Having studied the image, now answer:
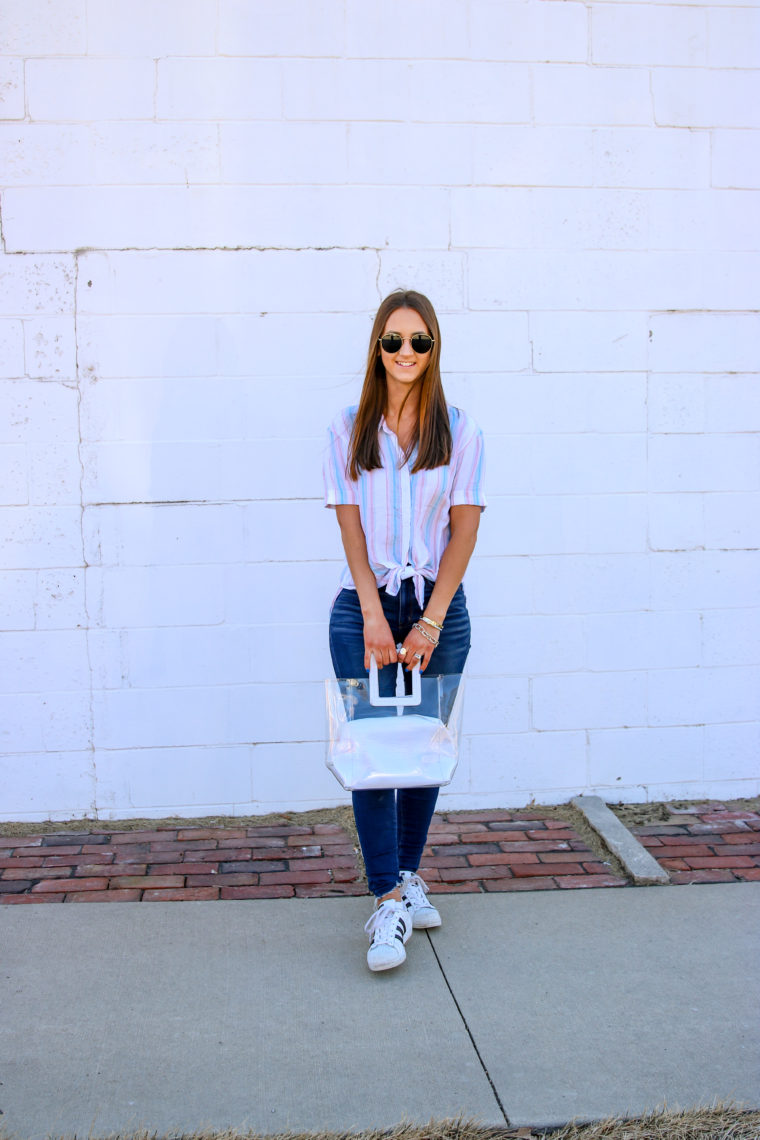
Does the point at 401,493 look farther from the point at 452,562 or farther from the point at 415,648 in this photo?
the point at 415,648

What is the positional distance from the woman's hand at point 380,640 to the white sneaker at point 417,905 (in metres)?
0.81

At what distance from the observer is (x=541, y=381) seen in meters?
4.12

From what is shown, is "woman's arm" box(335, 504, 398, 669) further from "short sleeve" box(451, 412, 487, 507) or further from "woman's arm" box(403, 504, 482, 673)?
"short sleeve" box(451, 412, 487, 507)

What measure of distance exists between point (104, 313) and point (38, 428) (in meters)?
0.51

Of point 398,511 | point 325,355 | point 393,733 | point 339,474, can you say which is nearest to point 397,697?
point 393,733

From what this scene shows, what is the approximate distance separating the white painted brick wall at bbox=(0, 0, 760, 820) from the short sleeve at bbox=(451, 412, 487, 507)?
1.16m

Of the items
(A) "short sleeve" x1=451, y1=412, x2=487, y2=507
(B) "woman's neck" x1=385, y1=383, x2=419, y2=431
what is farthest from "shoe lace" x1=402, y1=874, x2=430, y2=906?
(B) "woman's neck" x1=385, y1=383, x2=419, y2=431

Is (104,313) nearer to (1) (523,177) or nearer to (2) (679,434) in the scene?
(1) (523,177)

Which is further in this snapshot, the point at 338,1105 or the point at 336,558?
the point at 336,558

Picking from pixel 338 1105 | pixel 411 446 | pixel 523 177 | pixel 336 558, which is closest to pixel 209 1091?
pixel 338 1105

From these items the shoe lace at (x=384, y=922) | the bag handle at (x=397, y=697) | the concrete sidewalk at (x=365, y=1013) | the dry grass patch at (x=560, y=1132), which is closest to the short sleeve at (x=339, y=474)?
the bag handle at (x=397, y=697)

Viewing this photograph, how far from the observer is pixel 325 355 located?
158 inches

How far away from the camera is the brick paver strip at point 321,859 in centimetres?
354

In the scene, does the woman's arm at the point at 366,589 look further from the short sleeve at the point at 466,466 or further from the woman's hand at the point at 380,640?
the short sleeve at the point at 466,466
